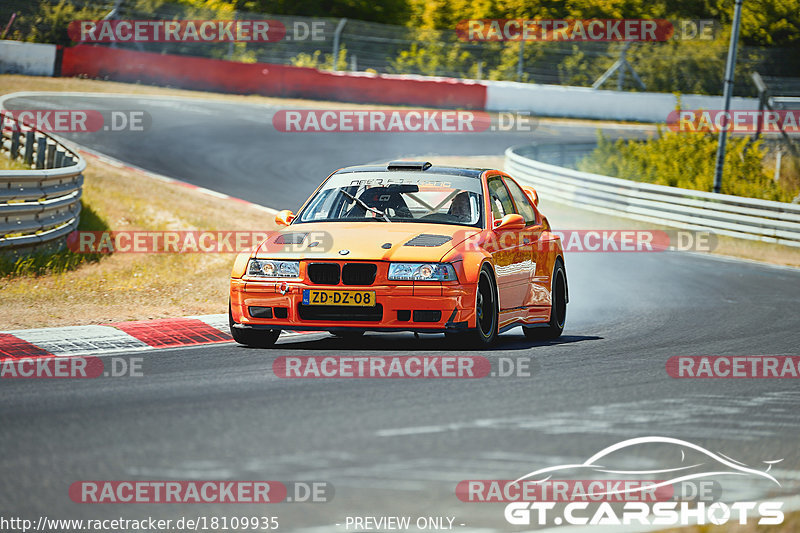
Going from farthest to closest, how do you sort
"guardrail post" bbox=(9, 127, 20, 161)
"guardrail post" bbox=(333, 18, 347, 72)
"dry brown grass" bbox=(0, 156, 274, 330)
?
1. "guardrail post" bbox=(333, 18, 347, 72)
2. "guardrail post" bbox=(9, 127, 20, 161)
3. "dry brown grass" bbox=(0, 156, 274, 330)

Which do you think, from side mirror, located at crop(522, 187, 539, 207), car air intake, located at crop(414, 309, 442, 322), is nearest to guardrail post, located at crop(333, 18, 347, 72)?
side mirror, located at crop(522, 187, 539, 207)

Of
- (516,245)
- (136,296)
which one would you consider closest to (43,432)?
(516,245)

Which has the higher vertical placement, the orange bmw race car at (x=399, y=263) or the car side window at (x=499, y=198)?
the car side window at (x=499, y=198)

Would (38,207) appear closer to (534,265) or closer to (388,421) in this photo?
(534,265)

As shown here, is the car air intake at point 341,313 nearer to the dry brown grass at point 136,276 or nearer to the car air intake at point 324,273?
the car air intake at point 324,273

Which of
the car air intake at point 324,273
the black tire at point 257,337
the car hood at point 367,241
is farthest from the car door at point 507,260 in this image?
the black tire at point 257,337

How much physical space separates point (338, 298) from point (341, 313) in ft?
0.39

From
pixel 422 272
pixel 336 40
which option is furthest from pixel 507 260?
pixel 336 40

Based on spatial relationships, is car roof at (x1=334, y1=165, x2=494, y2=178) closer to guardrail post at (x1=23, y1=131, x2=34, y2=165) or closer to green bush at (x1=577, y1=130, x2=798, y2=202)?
guardrail post at (x1=23, y1=131, x2=34, y2=165)

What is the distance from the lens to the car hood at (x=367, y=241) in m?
8.68

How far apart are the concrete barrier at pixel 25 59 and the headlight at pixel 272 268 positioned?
32715 millimetres

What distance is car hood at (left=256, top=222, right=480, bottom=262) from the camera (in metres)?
8.68

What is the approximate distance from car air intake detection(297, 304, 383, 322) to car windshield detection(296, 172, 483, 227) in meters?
1.21

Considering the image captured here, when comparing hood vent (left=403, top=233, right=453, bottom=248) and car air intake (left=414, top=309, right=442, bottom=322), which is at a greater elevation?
hood vent (left=403, top=233, right=453, bottom=248)
